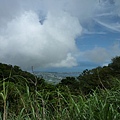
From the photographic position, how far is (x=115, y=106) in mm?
3619

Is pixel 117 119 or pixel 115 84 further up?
pixel 115 84

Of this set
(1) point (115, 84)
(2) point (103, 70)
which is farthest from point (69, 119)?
(2) point (103, 70)

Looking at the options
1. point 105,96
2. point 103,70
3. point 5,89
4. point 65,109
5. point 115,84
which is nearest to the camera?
point 5,89

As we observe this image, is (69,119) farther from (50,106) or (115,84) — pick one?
(115,84)

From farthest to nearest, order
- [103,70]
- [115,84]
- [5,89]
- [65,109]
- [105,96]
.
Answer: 1. [103,70]
2. [115,84]
3. [105,96]
4. [65,109]
5. [5,89]

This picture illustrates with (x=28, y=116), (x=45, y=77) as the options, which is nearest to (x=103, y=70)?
(x=45, y=77)

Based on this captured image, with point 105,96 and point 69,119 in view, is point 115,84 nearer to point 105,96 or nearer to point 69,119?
point 105,96

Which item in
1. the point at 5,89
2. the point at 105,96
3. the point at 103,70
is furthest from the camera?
the point at 103,70

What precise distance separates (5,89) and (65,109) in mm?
784

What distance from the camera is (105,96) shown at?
386 cm

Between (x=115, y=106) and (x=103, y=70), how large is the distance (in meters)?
16.2

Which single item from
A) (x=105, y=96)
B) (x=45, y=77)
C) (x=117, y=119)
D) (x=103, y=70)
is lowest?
(x=117, y=119)

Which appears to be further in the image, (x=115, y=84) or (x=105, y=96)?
(x=115, y=84)

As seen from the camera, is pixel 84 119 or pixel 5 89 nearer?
pixel 5 89
